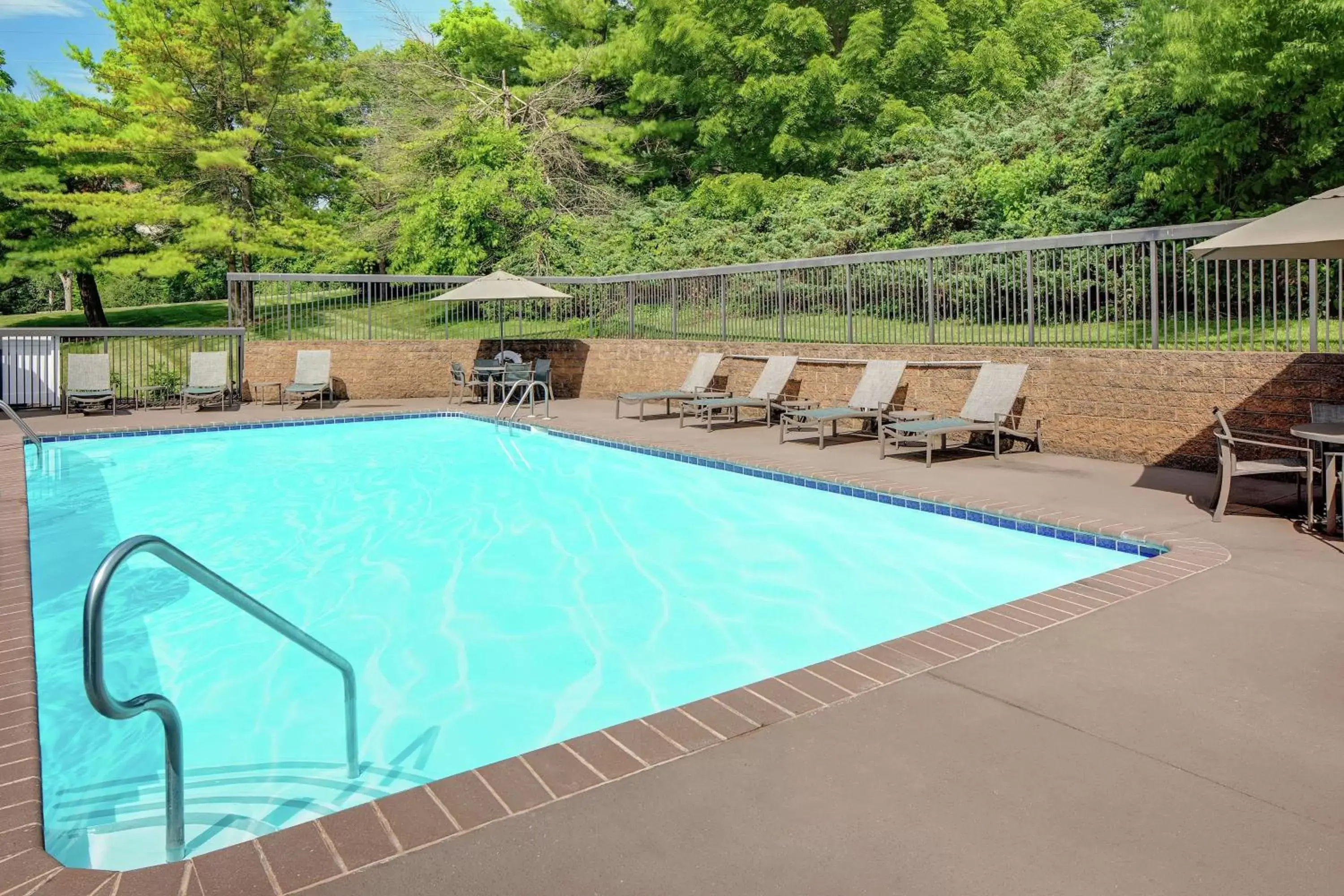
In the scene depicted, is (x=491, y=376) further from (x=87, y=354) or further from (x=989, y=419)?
(x=989, y=419)

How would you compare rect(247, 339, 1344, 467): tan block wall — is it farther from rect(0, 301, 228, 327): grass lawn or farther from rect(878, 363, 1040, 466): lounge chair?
rect(0, 301, 228, 327): grass lawn

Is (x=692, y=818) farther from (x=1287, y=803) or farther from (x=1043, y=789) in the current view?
(x=1287, y=803)

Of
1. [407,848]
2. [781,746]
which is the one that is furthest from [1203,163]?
[407,848]

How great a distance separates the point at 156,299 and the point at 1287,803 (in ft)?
161

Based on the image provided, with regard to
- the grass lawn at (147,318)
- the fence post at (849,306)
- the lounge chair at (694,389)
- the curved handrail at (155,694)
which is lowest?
the curved handrail at (155,694)

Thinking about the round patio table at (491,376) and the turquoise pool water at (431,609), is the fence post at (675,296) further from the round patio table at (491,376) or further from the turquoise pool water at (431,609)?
the turquoise pool water at (431,609)

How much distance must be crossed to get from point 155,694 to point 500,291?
12.0 meters

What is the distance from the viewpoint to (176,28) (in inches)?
904

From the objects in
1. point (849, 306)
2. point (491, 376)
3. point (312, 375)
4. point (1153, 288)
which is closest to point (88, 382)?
point (312, 375)

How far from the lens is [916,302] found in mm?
10664

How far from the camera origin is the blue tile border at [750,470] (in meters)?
5.64

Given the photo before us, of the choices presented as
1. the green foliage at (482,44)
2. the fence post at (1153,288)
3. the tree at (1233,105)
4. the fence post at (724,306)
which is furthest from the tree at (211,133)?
the fence post at (1153,288)

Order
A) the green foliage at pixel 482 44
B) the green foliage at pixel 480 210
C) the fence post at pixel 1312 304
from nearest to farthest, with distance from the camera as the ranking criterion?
the fence post at pixel 1312 304
the green foliage at pixel 480 210
the green foliage at pixel 482 44

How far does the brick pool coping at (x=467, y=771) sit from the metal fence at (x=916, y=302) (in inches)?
157
